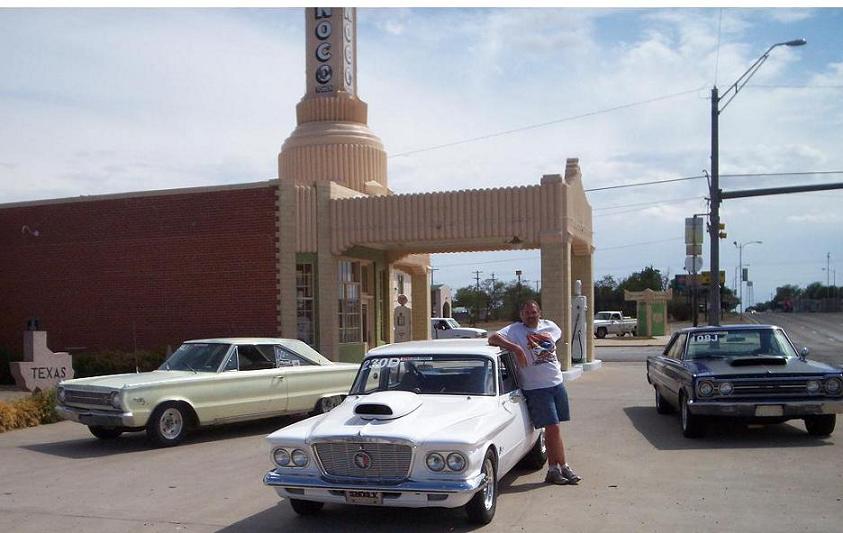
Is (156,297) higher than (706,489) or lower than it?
higher

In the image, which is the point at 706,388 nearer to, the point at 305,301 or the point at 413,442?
the point at 413,442

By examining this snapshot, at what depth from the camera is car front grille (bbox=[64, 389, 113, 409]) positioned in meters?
11.1

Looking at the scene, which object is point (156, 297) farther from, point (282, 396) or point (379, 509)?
point (379, 509)

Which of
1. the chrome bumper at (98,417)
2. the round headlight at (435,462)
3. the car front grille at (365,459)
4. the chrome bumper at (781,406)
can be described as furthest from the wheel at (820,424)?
the chrome bumper at (98,417)

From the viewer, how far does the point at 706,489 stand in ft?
26.8

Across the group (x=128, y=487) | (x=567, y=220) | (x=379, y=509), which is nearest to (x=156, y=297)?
(x=567, y=220)

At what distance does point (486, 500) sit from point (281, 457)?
1.71 metres

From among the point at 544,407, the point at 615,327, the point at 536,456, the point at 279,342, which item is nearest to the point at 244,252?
the point at 279,342

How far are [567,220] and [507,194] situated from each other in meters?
1.67

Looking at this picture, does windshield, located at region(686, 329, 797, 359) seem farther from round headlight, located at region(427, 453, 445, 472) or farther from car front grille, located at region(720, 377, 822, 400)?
round headlight, located at region(427, 453, 445, 472)

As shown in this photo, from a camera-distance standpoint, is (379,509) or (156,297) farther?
(156,297)

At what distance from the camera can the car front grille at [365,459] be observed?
6.61 meters

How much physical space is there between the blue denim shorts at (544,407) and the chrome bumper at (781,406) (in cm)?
292

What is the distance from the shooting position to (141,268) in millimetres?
23781
